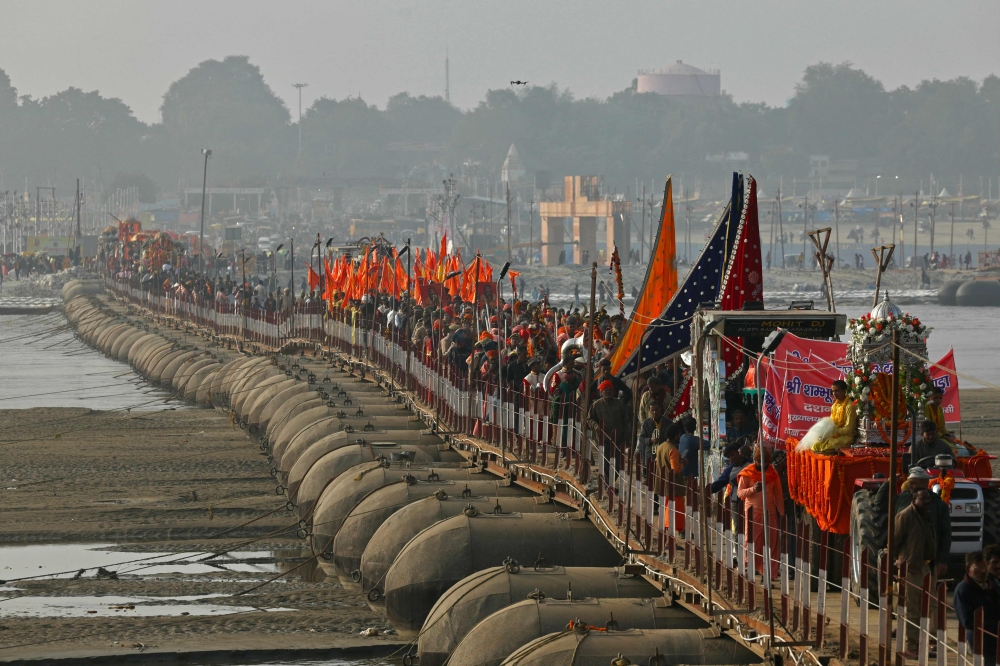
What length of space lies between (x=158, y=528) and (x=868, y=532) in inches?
743

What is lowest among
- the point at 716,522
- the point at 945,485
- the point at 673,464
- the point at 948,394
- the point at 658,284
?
the point at 716,522

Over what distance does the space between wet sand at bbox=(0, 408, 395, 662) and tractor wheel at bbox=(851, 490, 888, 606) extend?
8141 millimetres

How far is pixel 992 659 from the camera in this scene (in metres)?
12.1

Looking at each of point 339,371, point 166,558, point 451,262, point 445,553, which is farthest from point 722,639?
point 451,262

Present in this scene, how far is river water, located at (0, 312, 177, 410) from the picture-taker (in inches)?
2277

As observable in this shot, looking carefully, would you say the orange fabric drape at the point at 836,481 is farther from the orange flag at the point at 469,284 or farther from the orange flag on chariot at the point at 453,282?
the orange flag on chariot at the point at 453,282

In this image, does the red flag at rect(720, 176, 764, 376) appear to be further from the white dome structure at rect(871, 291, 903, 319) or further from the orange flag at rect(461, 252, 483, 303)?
the orange flag at rect(461, 252, 483, 303)

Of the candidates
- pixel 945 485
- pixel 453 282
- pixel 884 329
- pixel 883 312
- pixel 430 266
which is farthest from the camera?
pixel 430 266

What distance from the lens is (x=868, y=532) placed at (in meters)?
14.4

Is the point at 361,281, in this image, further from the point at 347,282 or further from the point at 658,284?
the point at 658,284

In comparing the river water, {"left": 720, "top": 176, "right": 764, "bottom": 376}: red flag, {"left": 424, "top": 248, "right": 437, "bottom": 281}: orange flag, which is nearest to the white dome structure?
{"left": 720, "top": 176, "right": 764, "bottom": 376}: red flag

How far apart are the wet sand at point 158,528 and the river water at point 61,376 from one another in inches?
256

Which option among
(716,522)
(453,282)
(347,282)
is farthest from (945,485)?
(347,282)

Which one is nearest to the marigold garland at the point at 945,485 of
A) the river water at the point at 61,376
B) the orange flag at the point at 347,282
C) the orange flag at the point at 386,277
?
the orange flag at the point at 386,277
